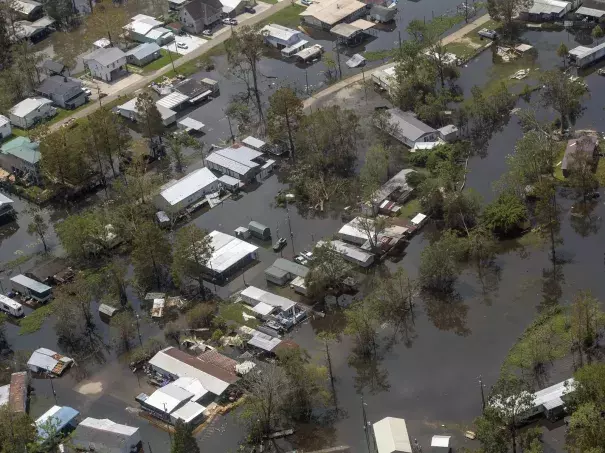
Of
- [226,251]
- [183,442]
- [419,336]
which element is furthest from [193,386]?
[419,336]

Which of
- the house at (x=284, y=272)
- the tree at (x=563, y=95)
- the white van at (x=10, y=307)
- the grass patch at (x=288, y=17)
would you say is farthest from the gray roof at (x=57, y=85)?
the tree at (x=563, y=95)

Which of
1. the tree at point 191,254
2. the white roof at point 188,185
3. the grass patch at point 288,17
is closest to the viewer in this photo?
the tree at point 191,254

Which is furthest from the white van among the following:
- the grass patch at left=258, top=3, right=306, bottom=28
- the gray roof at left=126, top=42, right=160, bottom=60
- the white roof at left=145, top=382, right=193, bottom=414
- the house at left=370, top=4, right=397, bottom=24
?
the house at left=370, top=4, right=397, bottom=24

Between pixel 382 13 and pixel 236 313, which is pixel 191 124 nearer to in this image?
Answer: pixel 382 13

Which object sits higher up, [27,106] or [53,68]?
[27,106]

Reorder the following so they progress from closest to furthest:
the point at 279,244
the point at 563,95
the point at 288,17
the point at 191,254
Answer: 1. the point at 191,254
2. the point at 279,244
3. the point at 563,95
4. the point at 288,17

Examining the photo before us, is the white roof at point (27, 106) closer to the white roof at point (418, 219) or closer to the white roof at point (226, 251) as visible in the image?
the white roof at point (226, 251)
